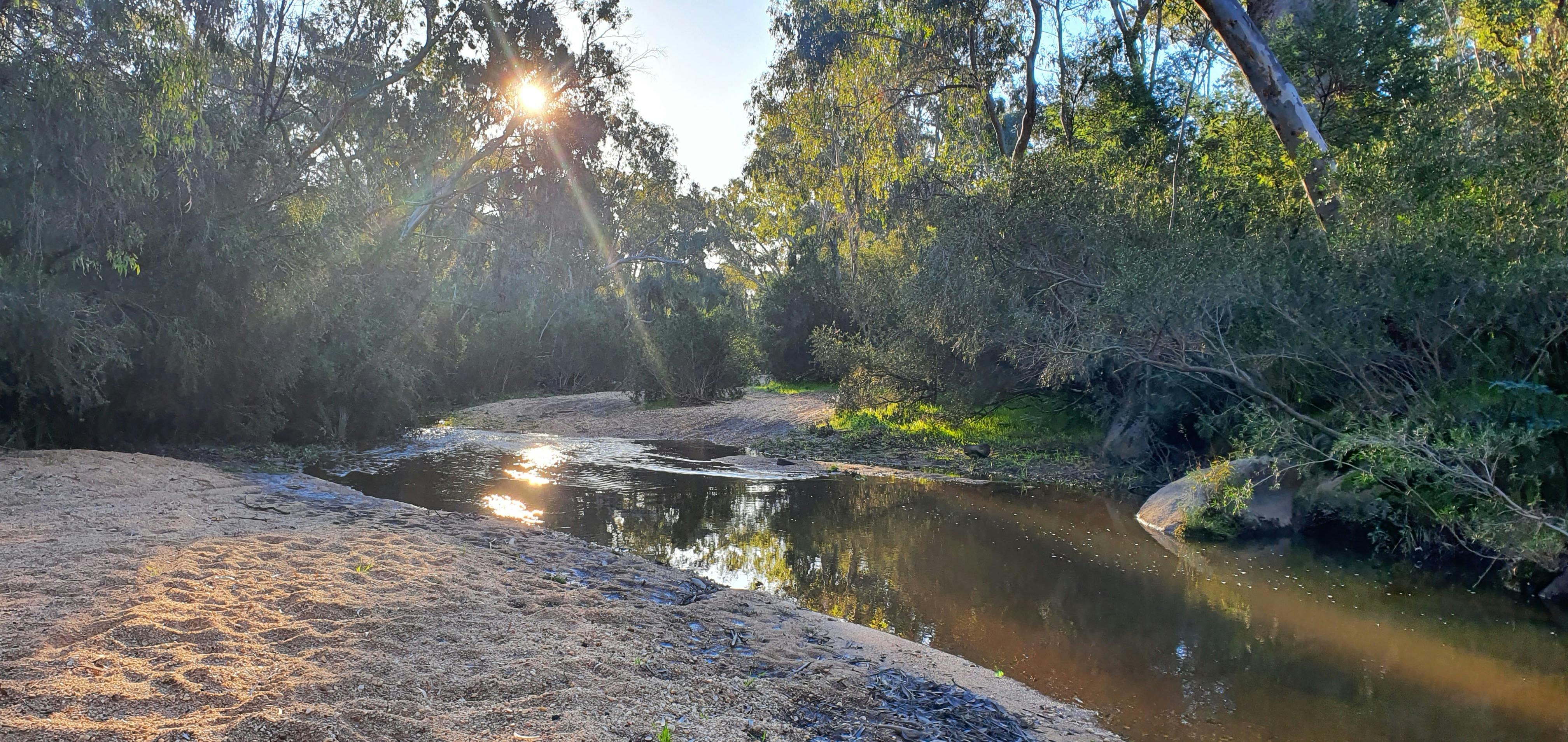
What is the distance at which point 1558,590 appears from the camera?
7293 mm

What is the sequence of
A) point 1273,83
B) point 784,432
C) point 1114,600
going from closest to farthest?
1. point 1114,600
2. point 1273,83
3. point 784,432

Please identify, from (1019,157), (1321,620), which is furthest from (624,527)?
(1019,157)

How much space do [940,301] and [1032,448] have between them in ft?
11.3

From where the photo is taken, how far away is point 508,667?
4.03 meters

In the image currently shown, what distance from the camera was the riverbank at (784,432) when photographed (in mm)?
13727

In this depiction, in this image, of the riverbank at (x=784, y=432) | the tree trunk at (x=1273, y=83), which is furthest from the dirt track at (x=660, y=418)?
the tree trunk at (x=1273, y=83)

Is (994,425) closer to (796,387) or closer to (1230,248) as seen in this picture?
(1230,248)

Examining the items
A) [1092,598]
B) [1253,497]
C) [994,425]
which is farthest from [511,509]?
[994,425]

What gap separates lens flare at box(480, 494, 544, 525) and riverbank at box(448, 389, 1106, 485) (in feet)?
17.6

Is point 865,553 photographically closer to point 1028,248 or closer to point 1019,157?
point 1028,248

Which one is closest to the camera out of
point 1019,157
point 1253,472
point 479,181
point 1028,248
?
point 1253,472

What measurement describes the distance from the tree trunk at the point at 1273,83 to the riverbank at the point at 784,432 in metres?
4.92

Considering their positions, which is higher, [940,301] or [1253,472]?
[940,301]

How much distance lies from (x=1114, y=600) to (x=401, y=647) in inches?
212
